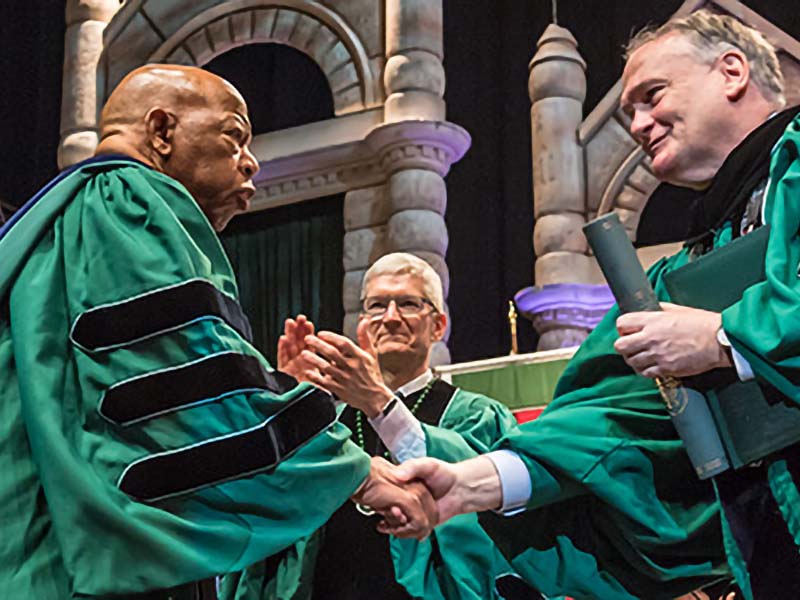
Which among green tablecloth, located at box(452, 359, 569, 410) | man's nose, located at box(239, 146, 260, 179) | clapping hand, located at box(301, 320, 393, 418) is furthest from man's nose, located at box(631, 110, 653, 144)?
green tablecloth, located at box(452, 359, 569, 410)

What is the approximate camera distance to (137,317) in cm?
228

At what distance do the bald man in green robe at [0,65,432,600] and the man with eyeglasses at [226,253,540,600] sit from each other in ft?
2.95

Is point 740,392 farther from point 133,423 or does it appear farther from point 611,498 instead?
point 133,423

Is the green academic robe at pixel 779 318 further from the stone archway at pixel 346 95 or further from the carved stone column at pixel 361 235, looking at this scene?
the carved stone column at pixel 361 235

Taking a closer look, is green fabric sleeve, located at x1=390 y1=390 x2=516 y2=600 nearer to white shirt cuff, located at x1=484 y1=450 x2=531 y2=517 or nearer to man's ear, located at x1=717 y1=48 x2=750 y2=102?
white shirt cuff, located at x1=484 y1=450 x2=531 y2=517

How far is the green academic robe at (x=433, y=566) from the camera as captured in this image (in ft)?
11.3

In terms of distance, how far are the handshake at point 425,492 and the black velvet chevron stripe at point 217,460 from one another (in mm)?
293

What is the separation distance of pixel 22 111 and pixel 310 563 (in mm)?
7428

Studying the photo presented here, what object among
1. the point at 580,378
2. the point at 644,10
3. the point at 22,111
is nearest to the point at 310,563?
the point at 580,378

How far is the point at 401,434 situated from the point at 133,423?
4.39 feet

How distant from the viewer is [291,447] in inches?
90.7

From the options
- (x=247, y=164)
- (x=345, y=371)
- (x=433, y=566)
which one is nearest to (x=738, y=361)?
(x=247, y=164)

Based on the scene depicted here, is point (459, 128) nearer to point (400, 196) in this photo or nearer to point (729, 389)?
point (400, 196)

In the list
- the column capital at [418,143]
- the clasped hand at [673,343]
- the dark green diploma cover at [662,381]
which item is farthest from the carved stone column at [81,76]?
the clasped hand at [673,343]
